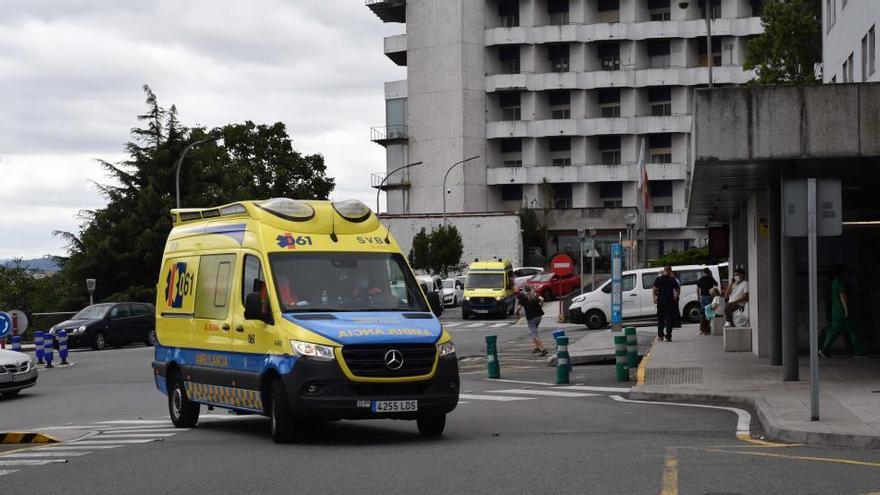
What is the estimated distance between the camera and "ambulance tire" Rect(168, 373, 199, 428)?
1678 cm

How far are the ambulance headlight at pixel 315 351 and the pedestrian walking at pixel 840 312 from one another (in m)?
13.8

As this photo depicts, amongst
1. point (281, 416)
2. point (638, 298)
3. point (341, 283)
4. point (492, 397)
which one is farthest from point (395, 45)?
point (281, 416)

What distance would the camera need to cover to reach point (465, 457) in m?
12.3

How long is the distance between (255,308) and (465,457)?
3.07m

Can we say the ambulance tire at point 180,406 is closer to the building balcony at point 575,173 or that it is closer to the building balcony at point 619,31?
the building balcony at point 575,173

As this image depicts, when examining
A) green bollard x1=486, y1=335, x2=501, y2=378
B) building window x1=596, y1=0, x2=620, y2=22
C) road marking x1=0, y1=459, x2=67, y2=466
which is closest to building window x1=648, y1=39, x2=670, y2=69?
building window x1=596, y1=0, x2=620, y2=22

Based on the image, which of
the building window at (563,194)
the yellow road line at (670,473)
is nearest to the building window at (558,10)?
the building window at (563,194)

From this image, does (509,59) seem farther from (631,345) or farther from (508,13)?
(631,345)

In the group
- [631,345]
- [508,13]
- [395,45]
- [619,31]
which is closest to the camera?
[631,345]

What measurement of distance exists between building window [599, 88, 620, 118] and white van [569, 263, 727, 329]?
51.6 m

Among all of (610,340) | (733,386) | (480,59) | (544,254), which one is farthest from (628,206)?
(733,386)

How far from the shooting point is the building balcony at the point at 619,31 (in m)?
92.4

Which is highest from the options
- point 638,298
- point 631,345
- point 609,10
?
point 609,10

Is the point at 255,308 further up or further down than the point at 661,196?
further down
